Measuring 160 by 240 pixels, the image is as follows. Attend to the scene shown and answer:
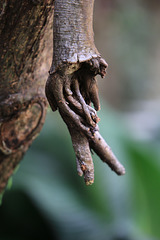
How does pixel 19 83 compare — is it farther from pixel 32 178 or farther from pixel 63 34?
pixel 32 178

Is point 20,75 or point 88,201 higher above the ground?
point 20,75

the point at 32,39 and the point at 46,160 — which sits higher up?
the point at 32,39

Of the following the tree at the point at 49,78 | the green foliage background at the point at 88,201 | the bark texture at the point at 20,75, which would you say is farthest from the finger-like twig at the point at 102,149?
the green foliage background at the point at 88,201

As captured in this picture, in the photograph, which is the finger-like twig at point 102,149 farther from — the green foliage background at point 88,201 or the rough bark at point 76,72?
the green foliage background at point 88,201

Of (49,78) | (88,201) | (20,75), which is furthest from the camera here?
(88,201)

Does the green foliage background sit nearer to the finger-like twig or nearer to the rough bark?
the finger-like twig

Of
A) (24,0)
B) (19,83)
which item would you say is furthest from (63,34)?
A: (19,83)

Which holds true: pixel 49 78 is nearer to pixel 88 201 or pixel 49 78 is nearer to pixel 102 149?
pixel 102 149

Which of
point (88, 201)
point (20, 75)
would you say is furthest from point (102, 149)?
point (88, 201)
